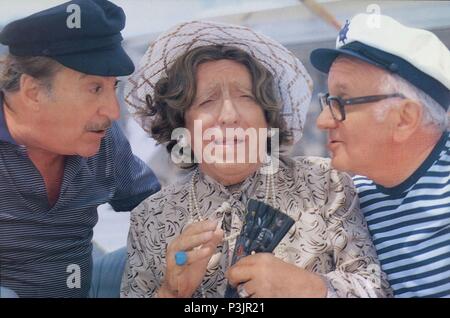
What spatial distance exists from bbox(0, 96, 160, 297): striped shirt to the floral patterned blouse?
0.51ft

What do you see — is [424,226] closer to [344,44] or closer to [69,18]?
[344,44]

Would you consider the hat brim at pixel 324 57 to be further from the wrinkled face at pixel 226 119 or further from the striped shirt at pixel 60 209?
the striped shirt at pixel 60 209

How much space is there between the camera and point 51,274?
1.98 metres

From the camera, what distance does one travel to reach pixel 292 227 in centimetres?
184

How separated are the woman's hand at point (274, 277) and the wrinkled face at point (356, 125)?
0.30 meters

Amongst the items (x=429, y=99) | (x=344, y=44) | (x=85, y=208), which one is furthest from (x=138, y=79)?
(x=429, y=99)

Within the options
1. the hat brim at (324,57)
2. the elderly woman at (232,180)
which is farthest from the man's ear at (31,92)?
the hat brim at (324,57)

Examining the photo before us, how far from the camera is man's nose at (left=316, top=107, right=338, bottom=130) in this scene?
1836mm

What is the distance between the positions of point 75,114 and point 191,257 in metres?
0.52

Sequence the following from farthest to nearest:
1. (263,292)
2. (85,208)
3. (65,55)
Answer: (85,208)
(65,55)
(263,292)

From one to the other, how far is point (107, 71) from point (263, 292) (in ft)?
2.31

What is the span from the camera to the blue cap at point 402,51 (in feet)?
5.79

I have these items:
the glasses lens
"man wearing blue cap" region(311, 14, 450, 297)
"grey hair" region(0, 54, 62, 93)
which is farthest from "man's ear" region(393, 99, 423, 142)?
"grey hair" region(0, 54, 62, 93)

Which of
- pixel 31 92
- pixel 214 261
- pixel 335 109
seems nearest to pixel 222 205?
pixel 214 261
